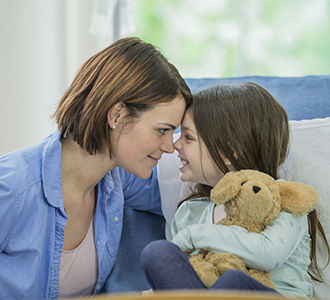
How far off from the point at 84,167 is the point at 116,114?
0.20 metres

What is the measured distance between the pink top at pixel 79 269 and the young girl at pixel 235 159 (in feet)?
0.82

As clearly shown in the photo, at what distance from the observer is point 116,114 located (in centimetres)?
134

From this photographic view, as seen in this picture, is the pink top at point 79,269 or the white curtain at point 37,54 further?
the white curtain at point 37,54

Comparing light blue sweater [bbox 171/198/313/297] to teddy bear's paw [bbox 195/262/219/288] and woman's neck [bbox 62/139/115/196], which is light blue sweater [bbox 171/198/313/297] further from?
woman's neck [bbox 62/139/115/196]

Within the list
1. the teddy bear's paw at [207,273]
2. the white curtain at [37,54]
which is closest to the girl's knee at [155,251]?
the teddy bear's paw at [207,273]

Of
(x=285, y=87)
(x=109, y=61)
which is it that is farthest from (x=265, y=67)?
(x=109, y=61)

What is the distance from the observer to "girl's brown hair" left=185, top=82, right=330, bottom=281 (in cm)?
135

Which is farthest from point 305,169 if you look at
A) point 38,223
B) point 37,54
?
point 37,54

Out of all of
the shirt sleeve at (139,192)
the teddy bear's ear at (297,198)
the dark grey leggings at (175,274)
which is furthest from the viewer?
the shirt sleeve at (139,192)

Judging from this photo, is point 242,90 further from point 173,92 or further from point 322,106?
point 322,106

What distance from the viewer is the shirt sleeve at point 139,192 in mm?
1611

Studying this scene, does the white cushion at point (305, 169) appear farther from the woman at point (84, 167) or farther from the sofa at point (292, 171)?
A: the woman at point (84, 167)

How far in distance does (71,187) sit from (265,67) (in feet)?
9.47

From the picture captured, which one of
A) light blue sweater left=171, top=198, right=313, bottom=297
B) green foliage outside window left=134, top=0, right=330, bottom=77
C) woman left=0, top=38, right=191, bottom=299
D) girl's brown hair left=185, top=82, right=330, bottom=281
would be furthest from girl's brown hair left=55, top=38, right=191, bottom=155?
green foliage outside window left=134, top=0, right=330, bottom=77
